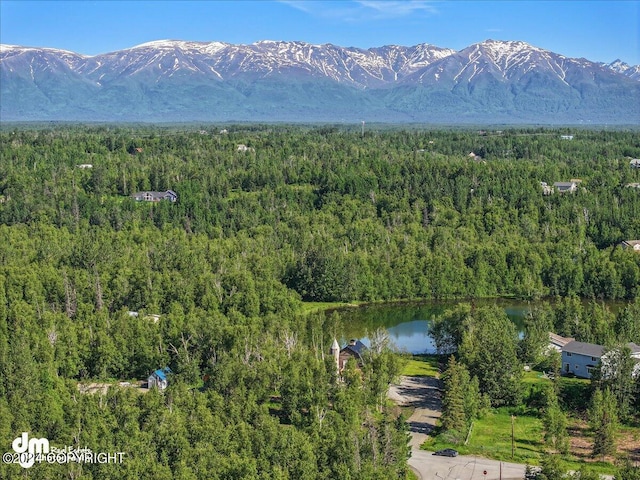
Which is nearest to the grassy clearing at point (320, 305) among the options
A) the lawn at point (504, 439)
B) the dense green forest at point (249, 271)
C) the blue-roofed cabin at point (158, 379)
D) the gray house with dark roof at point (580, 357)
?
the dense green forest at point (249, 271)

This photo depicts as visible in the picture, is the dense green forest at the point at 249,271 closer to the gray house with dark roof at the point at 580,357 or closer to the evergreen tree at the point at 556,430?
the evergreen tree at the point at 556,430

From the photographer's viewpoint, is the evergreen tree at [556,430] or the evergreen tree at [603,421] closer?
the evergreen tree at [603,421]

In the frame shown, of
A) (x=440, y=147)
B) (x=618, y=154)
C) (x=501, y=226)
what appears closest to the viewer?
(x=501, y=226)

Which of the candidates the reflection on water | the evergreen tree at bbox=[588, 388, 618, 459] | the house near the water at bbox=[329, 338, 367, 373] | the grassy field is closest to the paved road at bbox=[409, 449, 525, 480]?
the grassy field

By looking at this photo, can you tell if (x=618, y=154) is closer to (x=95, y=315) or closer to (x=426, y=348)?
(x=426, y=348)

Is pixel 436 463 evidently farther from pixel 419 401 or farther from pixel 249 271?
pixel 249 271

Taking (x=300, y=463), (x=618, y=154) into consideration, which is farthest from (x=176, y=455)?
(x=618, y=154)
